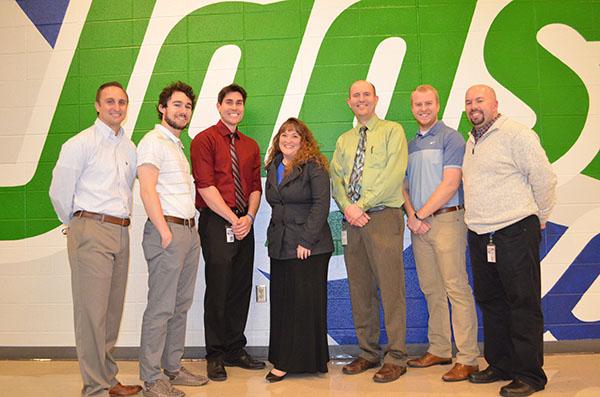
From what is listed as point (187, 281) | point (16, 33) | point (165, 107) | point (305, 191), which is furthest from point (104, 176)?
point (16, 33)

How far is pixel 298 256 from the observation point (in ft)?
10.7

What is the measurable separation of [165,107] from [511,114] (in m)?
2.75

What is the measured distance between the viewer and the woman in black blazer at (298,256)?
3.25m

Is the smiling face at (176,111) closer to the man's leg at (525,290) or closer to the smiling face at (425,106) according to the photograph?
the smiling face at (425,106)

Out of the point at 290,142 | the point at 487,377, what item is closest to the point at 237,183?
the point at 290,142

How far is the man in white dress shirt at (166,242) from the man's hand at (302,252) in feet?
2.17

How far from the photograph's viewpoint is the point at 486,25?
13.7ft

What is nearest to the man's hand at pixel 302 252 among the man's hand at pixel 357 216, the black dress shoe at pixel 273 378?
the man's hand at pixel 357 216

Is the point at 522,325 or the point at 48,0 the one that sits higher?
the point at 48,0

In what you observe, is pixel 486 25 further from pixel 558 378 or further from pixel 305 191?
pixel 558 378

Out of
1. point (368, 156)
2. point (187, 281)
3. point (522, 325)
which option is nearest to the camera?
point (522, 325)

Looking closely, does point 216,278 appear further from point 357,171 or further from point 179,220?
point 357,171

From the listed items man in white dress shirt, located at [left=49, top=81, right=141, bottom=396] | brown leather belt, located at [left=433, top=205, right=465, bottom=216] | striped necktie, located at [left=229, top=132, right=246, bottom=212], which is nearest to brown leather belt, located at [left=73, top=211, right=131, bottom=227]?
man in white dress shirt, located at [left=49, top=81, right=141, bottom=396]

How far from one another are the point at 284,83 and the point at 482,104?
1722mm
